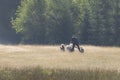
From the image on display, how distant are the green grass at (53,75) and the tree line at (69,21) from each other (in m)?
57.2

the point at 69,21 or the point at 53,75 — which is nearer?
the point at 53,75

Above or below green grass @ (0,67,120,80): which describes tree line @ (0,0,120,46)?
below

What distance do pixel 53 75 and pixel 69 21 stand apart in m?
63.2

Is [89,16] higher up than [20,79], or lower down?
lower down

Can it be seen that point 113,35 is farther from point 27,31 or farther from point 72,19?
point 27,31

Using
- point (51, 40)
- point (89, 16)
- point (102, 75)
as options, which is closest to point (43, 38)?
point (51, 40)

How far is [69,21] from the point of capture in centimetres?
7994

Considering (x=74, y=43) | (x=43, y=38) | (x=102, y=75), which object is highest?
(x=102, y=75)

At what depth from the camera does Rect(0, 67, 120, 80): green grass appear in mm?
16609

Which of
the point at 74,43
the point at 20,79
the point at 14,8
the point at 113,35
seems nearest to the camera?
the point at 20,79

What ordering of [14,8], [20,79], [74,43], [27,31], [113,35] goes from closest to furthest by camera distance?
[20,79] < [74,43] < [113,35] < [27,31] < [14,8]

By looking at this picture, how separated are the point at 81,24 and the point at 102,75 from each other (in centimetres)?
6212

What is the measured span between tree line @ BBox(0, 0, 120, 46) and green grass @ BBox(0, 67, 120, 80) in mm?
57190

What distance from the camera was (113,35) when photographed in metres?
76.4
